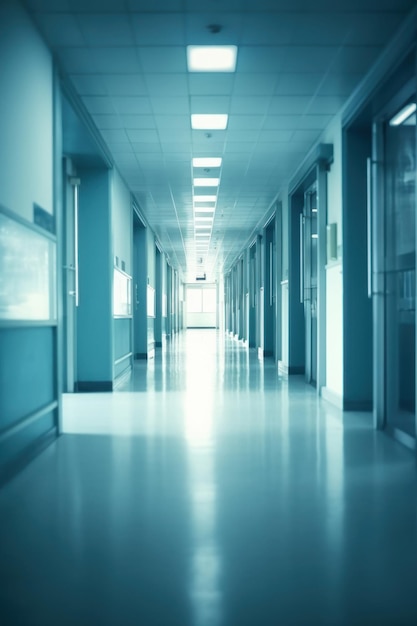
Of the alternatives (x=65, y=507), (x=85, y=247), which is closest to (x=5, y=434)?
(x=65, y=507)

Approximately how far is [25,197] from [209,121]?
3.45 m

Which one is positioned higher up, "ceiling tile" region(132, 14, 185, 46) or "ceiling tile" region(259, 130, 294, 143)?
"ceiling tile" region(259, 130, 294, 143)

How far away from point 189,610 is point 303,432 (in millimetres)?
3491

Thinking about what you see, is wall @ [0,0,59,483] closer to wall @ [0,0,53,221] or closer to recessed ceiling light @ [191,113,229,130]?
wall @ [0,0,53,221]

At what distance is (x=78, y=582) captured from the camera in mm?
2455

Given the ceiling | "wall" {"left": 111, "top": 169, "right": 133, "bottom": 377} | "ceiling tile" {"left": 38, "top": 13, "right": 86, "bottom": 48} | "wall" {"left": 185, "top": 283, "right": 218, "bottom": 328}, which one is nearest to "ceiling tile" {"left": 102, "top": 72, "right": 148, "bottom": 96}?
the ceiling

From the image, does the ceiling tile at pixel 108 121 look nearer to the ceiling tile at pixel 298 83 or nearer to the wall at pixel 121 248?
the wall at pixel 121 248

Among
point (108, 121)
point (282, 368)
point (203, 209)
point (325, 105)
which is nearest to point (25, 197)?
point (108, 121)

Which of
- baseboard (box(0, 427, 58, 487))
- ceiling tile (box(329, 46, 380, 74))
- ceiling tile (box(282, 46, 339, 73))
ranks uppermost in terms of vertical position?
ceiling tile (box(282, 46, 339, 73))

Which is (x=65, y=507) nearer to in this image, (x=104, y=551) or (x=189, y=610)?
(x=104, y=551)

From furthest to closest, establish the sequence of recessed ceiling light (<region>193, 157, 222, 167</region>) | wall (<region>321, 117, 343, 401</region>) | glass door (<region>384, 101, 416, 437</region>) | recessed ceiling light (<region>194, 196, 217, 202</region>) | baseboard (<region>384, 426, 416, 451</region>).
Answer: recessed ceiling light (<region>194, 196, 217, 202</region>) < recessed ceiling light (<region>193, 157, 222, 167</region>) < wall (<region>321, 117, 343, 401</region>) < glass door (<region>384, 101, 416, 437</region>) < baseboard (<region>384, 426, 416, 451</region>)

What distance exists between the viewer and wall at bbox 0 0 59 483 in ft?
13.6

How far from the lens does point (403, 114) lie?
5.55 meters

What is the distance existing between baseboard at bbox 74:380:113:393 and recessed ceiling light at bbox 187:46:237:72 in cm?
463
